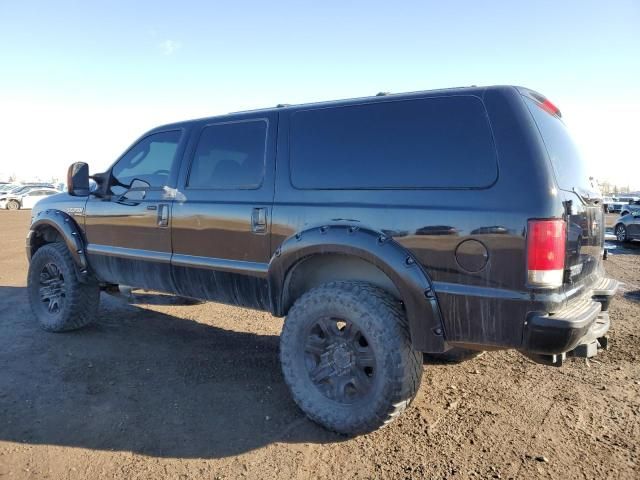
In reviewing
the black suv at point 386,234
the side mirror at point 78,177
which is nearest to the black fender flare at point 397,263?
the black suv at point 386,234

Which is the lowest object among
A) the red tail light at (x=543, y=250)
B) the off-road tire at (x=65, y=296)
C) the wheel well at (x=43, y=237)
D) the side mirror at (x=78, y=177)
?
the off-road tire at (x=65, y=296)

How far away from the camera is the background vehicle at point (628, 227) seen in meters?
15.3

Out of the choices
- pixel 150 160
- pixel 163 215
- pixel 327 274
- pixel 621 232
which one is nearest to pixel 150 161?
pixel 150 160

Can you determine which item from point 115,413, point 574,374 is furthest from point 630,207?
point 115,413

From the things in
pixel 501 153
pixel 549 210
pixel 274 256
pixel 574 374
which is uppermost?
pixel 501 153

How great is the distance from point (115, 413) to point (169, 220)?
5.13 ft

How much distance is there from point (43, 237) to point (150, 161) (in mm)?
1940

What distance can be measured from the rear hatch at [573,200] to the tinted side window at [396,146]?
371 millimetres

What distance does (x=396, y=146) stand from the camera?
2.90 m

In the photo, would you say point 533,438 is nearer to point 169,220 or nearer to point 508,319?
point 508,319

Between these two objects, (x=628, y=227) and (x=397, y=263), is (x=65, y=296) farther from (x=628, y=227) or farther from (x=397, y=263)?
(x=628, y=227)

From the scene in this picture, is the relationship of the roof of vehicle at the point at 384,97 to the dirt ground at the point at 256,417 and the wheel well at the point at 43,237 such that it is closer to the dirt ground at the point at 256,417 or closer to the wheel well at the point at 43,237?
the dirt ground at the point at 256,417

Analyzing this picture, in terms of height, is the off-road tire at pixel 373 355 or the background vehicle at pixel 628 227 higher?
the off-road tire at pixel 373 355

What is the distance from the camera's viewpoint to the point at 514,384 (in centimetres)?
374
